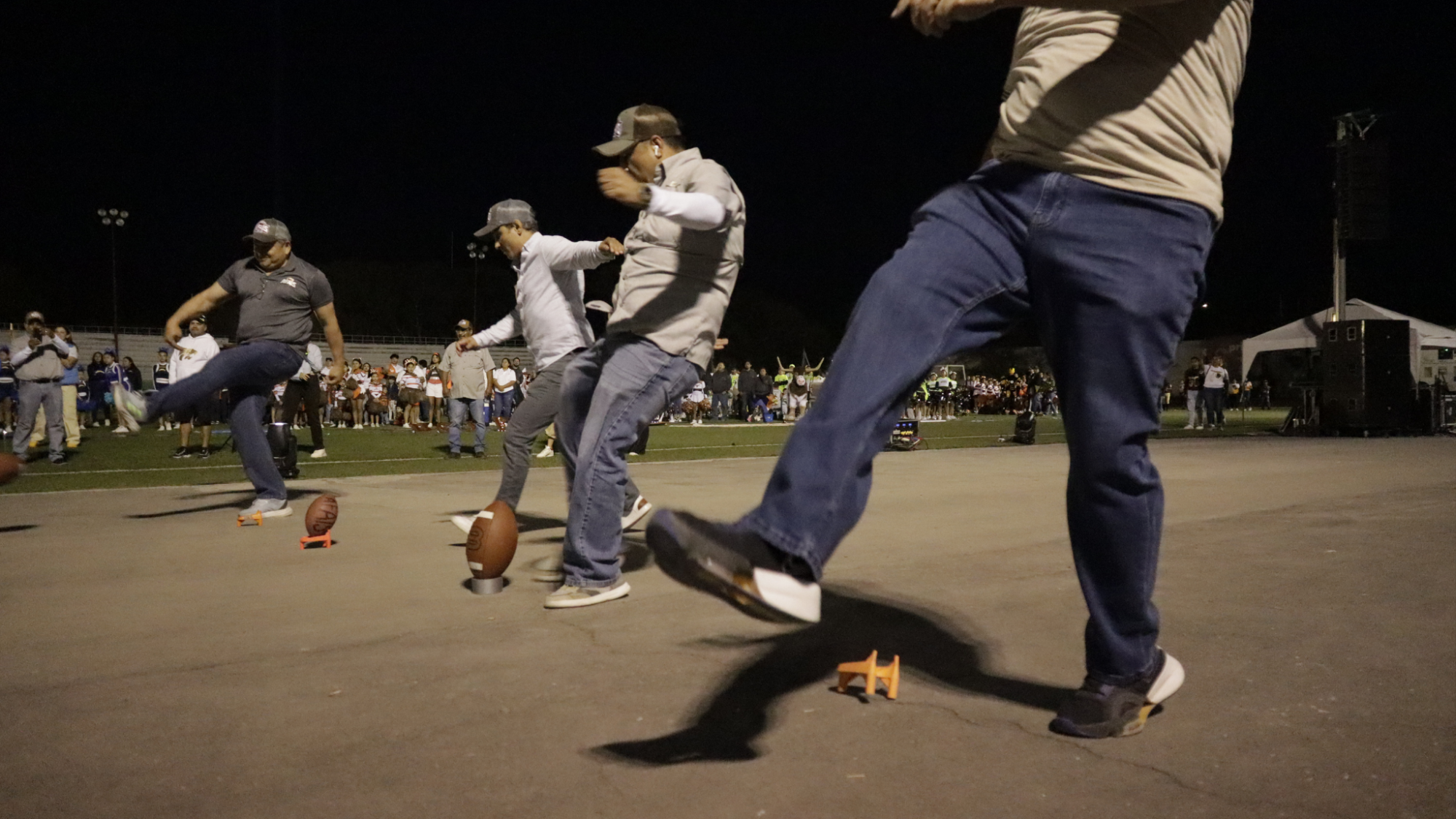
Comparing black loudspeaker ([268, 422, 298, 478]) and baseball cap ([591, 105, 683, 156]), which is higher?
baseball cap ([591, 105, 683, 156])

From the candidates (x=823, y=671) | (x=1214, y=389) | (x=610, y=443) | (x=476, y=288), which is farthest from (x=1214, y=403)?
(x=476, y=288)

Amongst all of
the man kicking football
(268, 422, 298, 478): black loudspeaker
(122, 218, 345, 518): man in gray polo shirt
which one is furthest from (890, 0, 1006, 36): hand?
(268, 422, 298, 478): black loudspeaker

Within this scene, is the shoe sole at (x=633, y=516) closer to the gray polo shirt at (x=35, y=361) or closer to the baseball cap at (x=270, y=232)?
the baseball cap at (x=270, y=232)

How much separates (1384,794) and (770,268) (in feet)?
332

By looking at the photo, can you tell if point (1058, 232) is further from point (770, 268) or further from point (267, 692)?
point (770, 268)

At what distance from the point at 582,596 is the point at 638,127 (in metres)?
1.98

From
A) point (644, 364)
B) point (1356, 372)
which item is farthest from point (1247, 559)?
point (1356, 372)

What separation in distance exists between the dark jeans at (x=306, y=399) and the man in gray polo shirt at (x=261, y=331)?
5137 millimetres

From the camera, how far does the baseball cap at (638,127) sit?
445 centimetres

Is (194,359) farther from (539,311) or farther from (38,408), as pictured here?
(539,311)

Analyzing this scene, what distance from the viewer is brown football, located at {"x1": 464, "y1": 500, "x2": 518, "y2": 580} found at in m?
4.45

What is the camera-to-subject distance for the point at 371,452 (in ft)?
52.9

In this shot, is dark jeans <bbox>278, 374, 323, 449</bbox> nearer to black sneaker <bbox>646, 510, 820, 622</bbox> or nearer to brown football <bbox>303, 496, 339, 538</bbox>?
brown football <bbox>303, 496, 339, 538</bbox>

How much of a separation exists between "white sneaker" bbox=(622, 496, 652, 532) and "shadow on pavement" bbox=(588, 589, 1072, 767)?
207cm
